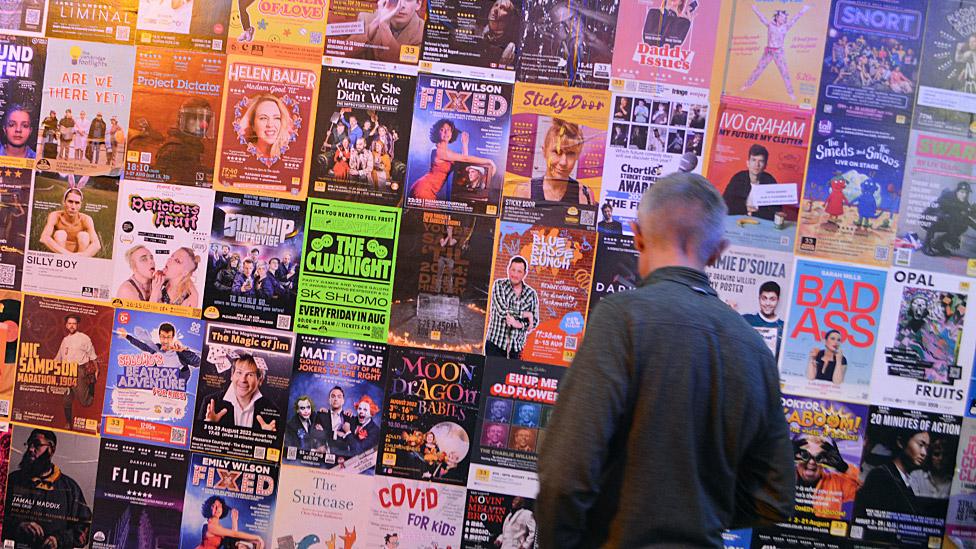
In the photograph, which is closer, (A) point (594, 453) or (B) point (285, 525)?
(A) point (594, 453)

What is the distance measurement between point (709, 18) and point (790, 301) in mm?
1373

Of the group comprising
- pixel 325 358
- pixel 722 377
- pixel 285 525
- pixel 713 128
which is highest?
pixel 713 128

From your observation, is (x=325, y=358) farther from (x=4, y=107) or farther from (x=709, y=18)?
(x=709, y=18)

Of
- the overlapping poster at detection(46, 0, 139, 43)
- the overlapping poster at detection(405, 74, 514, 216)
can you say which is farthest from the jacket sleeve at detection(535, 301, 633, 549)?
the overlapping poster at detection(46, 0, 139, 43)

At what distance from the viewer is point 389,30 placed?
143 inches

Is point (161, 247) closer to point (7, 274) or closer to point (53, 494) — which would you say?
point (7, 274)

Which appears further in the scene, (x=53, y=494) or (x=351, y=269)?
(x=53, y=494)

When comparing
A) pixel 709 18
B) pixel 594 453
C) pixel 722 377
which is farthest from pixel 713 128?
pixel 594 453

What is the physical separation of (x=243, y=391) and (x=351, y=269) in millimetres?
785

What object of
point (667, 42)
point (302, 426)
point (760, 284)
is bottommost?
point (302, 426)

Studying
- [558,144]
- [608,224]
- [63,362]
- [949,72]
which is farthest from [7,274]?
[949,72]

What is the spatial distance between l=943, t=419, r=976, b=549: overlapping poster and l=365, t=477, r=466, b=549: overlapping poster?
2283 mm

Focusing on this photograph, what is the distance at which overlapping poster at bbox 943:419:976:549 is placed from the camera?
3.58 meters

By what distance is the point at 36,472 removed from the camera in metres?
3.73
